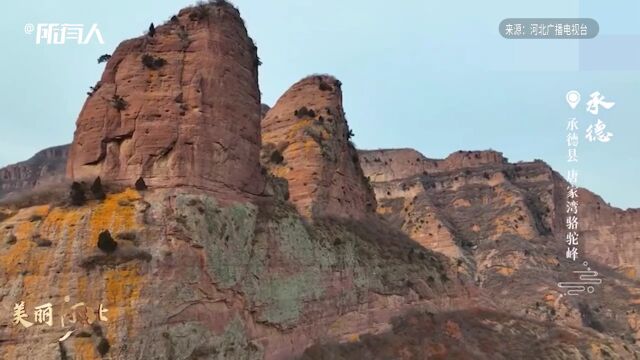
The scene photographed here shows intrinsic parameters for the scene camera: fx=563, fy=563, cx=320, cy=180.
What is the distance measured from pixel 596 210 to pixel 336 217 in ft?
278

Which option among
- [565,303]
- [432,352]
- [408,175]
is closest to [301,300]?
[432,352]

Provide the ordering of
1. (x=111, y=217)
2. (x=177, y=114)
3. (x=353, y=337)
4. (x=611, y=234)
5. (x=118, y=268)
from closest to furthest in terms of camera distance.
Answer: (x=118, y=268), (x=111, y=217), (x=177, y=114), (x=353, y=337), (x=611, y=234)

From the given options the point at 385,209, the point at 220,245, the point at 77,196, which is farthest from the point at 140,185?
the point at 385,209

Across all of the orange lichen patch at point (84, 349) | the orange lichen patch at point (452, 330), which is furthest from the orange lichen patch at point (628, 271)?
the orange lichen patch at point (84, 349)

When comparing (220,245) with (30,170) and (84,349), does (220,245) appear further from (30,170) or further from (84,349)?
(30,170)

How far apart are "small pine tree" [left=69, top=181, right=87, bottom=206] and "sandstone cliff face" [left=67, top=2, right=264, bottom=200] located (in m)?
1.76

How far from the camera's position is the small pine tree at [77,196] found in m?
23.0

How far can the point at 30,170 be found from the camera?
11012 cm

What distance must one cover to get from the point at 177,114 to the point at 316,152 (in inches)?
612

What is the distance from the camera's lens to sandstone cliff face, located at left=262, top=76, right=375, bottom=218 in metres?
38.3

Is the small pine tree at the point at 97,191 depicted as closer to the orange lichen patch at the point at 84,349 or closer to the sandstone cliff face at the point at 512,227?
the orange lichen patch at the point at 84,349

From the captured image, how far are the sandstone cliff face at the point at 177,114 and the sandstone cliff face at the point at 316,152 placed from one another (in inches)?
405

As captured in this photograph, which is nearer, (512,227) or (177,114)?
(177,114)

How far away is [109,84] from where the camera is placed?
26.4 meters
